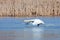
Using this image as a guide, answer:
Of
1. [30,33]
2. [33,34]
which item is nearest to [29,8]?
[30,33]

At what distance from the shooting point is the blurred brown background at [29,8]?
29656 millimetres

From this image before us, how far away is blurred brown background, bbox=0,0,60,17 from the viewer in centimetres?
2966

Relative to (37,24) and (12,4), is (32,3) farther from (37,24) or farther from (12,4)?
(37,24)

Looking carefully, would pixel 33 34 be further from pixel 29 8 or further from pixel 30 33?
pixel 29 8

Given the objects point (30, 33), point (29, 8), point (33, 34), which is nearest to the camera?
point (33, 34)

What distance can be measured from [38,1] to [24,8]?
1.97 meters

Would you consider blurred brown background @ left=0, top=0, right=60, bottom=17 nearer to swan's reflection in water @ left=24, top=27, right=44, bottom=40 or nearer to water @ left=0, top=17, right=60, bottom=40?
water @ left=0, top=17, right=60, bottom=40

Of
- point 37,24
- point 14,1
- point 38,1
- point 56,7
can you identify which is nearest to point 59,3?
point 56,7

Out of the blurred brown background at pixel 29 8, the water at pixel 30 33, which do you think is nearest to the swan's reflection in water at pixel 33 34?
the water at pixel 30 33

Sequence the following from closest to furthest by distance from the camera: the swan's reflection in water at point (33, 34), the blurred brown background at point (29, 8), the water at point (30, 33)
→ the swan's reflection in water at point (33, 34)
the water at point (30, 33)
the blurred brown background at point (29, 8)

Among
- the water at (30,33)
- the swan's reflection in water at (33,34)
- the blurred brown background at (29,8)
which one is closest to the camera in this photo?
the swan's reflection in water at (33,34)

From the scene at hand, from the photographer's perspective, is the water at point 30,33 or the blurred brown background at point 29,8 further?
the blurred brown background at point 29,8

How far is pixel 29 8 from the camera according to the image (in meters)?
30.1

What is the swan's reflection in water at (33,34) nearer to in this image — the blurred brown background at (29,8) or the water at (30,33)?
the water at (30,33)
